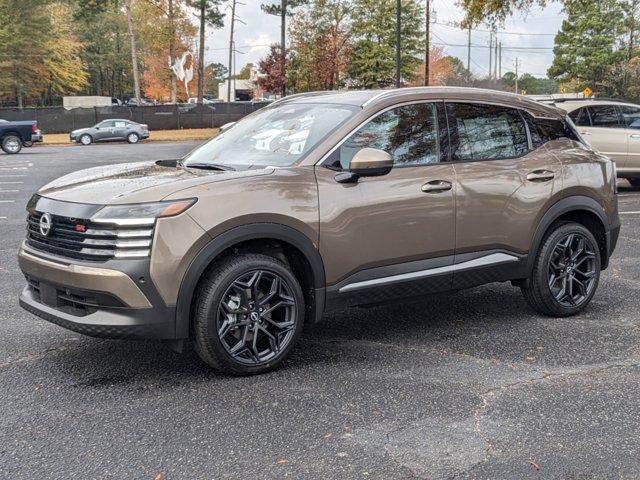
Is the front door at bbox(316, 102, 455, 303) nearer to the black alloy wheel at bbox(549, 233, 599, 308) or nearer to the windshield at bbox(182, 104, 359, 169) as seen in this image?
the windshield at bbox(182, 104, 359, 169)

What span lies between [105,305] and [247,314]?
0.81 metres

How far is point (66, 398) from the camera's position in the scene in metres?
3.86

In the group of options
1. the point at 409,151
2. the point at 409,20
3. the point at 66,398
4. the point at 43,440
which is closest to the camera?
the point at 43,440

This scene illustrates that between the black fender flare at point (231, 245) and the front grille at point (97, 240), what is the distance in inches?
11.4

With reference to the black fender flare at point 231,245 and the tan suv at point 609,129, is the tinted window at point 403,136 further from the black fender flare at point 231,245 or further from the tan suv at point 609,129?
the tan suv at point 609,129

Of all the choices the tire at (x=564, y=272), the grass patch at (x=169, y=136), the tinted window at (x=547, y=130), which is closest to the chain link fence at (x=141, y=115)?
the grass patch at (x=169, y=136)

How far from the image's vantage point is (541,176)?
524cm

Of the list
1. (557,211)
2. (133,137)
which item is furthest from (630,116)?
(133,137)

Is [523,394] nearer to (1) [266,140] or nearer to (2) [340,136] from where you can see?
(2) [340,136]

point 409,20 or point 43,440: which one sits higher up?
point 409,20

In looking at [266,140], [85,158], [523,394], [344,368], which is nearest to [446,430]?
[523,394]

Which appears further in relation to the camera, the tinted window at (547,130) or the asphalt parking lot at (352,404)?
the tinted window at (547,130)

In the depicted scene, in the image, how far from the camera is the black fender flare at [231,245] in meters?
3.86

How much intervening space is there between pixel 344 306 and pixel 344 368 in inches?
15.5
